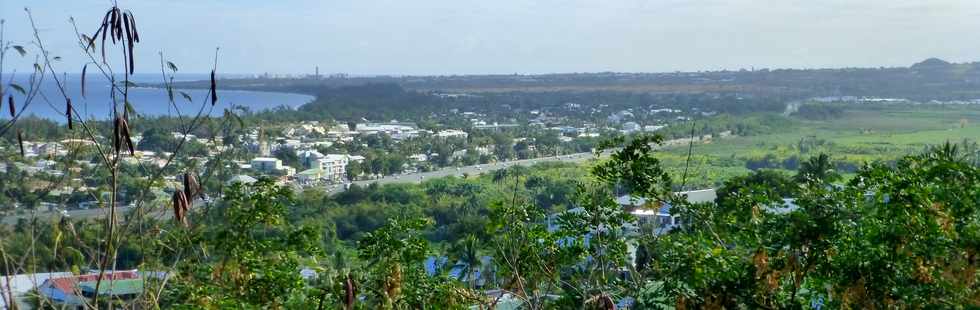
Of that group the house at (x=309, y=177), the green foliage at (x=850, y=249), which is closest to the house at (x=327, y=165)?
the house at (x=309, y=177)

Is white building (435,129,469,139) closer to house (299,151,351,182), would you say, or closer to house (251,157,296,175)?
house (299,151,351,182)

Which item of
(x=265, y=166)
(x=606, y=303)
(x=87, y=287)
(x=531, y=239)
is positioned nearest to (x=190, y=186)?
(x=606, y=303)

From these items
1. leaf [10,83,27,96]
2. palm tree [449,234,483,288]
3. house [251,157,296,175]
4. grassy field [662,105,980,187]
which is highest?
leaf [10,83,27,96]

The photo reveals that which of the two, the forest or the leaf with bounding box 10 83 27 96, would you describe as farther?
the forest

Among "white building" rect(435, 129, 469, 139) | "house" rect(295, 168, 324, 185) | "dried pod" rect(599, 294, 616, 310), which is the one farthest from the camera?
"white building" rect(435, 129, 469, 139)

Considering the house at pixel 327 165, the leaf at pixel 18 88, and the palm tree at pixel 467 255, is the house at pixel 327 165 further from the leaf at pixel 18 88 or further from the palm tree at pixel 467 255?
the leaf at pixel 18 88

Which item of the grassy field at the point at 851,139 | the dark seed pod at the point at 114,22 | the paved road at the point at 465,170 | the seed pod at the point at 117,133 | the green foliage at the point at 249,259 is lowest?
the paved road at the point at 465,170

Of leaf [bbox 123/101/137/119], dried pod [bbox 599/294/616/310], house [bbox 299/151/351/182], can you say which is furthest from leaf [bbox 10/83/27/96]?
house [bbox 299/151/351/182]

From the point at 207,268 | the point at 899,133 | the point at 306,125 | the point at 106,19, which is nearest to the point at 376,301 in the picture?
the point at 207,268

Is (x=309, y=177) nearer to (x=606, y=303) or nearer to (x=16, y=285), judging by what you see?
(x=16, y=285)
